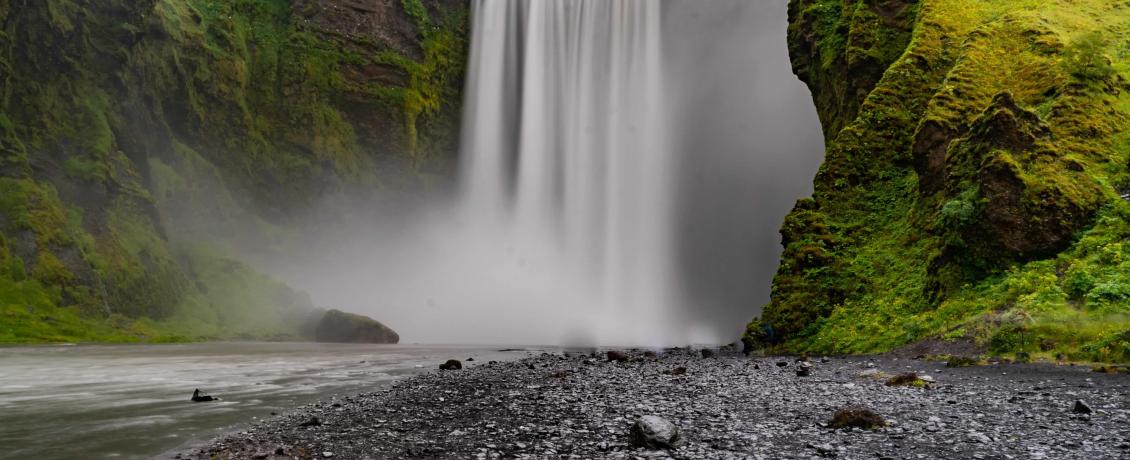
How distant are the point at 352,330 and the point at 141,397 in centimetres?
4034

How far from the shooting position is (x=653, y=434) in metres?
7.72

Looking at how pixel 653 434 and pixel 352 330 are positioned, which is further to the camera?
pixel 352 330

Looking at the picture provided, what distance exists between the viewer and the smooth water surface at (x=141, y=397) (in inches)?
348

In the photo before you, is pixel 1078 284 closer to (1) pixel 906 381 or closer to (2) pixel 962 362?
(2) pixel 962 362

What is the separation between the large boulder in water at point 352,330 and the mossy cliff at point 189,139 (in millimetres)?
4115

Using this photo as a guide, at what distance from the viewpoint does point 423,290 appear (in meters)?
78.6

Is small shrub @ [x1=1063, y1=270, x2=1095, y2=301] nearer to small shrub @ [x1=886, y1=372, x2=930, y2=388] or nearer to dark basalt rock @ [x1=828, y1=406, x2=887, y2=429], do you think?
small shrub @ [x1=886, y1=372, x2=930, y2=388]

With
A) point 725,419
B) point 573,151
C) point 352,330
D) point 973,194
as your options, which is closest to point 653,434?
point 725,419

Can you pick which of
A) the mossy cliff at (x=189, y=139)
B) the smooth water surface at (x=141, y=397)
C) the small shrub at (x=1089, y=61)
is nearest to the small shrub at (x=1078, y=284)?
the small shrub at (x=1089, y=61)

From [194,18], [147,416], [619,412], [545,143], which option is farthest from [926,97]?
[194,18]

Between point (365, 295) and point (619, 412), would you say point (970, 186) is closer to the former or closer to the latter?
point (619, 412)

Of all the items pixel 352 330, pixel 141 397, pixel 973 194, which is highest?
pixel 973 194

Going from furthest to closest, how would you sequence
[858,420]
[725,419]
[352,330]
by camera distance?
[352,330]
[725,419]
[858,420]

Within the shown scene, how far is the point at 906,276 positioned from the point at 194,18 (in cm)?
7758
